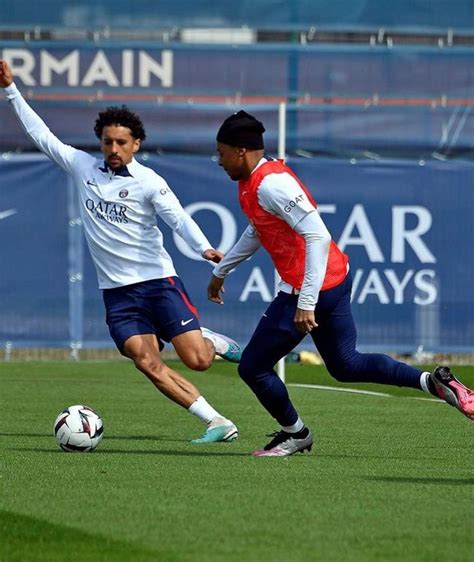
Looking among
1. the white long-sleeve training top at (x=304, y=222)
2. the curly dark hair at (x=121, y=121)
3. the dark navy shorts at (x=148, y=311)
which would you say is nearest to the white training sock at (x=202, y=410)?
the dark navy shorts at (x=148, y=311)

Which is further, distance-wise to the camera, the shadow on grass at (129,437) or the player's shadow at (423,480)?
the shadow on grass at (129,437)

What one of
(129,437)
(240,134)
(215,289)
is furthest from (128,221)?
(240,134)

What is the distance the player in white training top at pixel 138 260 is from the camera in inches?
407

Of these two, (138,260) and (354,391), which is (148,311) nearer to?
(138,260)

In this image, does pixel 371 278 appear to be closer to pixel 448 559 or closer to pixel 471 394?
pixel 471 394

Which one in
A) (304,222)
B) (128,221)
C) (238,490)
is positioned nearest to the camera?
(238,490)

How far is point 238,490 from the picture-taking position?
25.5 ft

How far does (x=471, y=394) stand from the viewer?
9.08 meters

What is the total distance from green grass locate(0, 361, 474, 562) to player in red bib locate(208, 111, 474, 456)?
0.42 meters

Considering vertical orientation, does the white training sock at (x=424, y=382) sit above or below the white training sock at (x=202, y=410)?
above

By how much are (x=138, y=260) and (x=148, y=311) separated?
1.12ft

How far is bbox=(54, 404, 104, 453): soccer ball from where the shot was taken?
9688 millimetres

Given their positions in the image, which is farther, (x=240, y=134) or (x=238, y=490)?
(x=240, y=134)

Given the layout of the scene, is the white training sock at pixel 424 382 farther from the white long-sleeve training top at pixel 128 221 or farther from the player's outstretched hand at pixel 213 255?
the white long-sleeve training top at pixel 128 221
